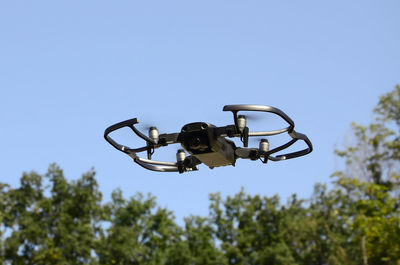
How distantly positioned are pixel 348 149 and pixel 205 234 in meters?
11.1

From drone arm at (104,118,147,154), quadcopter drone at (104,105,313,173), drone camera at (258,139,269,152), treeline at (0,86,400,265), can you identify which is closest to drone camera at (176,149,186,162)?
quadcopter drone at (104,105,313,173)

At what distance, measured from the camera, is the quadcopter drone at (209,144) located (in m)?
5.45

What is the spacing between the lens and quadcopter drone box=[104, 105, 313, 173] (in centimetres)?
545

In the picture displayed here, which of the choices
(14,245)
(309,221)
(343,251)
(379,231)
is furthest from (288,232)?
(379,231)

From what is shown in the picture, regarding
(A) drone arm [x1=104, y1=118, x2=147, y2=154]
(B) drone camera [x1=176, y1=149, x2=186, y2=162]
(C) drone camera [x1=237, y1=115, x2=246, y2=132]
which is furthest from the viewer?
(B) drone camera [x1=176, y1=149, x2=186, y2=162]

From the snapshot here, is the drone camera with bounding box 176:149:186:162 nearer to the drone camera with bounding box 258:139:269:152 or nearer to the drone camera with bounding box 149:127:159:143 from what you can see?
the drone camera with bounding box 149:127:159:143

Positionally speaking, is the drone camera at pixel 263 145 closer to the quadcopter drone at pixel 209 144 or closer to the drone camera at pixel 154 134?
the quadcopter drone at pixel 209 144

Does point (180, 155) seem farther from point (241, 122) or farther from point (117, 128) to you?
point (241, 122)

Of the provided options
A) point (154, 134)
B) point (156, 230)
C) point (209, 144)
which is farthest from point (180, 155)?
point (156, 230)

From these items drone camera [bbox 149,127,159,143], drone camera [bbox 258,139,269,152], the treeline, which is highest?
the treeline

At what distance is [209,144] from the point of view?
5473 millimetres

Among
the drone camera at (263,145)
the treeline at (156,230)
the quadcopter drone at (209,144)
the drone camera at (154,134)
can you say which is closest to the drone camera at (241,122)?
the quadcopter drone at (209,144)

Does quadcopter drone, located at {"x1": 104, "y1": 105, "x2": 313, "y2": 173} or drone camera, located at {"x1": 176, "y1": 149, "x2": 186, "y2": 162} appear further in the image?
drone camera, located at {"x1": 176, "y1": 149, "x2": 186, "y2": 162}

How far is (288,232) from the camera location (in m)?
32.1
